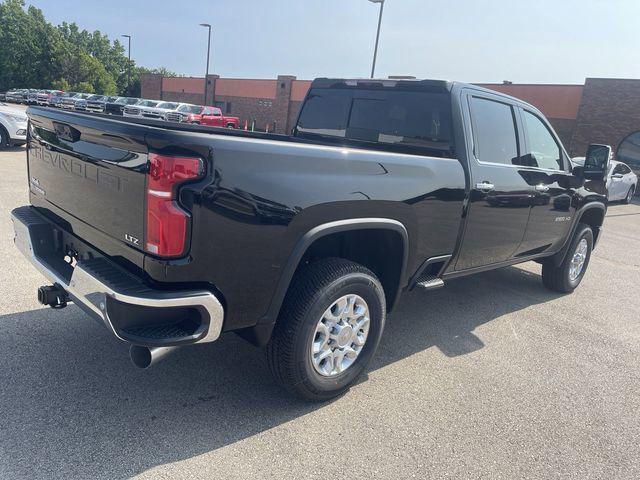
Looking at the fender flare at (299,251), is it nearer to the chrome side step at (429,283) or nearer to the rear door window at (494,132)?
the chrome side step at (429,283)

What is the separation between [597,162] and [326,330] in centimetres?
366

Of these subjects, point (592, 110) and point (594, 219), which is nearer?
point (594, 219)

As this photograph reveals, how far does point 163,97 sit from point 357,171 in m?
51.7

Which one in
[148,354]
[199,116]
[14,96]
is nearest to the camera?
[148,354]

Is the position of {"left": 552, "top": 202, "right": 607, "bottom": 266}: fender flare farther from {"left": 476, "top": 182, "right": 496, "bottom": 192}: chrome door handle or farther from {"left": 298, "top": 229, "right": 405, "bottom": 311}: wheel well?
{"left": 298, "top": 229, "right": 405, "bottom": 311}: wheel well

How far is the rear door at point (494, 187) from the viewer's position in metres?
3.90

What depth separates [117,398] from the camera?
3006mm

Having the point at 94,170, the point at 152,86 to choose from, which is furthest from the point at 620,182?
the point at 152,86

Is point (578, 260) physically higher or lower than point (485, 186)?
lower

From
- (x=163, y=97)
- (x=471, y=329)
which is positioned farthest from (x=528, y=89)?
(x=163, y=97)

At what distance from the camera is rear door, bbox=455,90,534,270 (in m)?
3.90

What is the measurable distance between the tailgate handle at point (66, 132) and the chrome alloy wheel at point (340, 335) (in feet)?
5.54

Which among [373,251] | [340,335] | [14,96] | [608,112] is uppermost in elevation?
[608,112]

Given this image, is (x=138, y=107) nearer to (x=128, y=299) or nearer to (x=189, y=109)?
(x=189, y=109)
